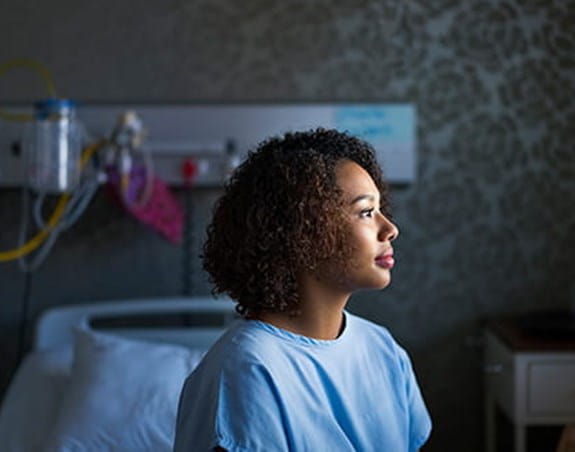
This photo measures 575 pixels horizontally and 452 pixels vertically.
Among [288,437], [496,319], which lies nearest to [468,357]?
[496,319]

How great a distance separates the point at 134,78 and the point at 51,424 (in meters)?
1.03

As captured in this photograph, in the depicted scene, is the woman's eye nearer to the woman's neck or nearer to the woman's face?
the woman's face

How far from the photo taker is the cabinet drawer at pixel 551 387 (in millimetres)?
2252

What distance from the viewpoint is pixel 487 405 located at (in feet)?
8.43

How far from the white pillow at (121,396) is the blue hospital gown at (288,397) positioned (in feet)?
2.35

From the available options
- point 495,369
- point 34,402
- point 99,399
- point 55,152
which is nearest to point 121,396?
point 99,399

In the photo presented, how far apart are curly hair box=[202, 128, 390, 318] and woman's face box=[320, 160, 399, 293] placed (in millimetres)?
13

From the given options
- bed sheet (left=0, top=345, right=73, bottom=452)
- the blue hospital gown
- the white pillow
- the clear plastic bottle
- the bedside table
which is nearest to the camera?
the blue hospital gown

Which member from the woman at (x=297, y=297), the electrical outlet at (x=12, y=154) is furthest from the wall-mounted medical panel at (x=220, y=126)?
the woman at (x=297, y=297)

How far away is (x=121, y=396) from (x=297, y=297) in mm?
855

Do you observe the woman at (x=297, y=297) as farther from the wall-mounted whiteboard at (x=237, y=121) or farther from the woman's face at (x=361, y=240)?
the wall-mounted whiteboard at (x=237, y=121)

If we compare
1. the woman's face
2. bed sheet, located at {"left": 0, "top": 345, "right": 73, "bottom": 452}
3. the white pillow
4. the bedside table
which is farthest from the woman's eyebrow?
the bedside table

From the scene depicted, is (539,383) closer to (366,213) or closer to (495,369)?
(495,369)

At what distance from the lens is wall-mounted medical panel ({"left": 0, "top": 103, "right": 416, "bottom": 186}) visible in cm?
252
